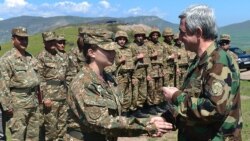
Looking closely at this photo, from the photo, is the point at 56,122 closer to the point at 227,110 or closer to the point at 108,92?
the point at 108,92

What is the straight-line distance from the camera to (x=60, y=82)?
904cm

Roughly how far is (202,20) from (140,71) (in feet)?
30.2

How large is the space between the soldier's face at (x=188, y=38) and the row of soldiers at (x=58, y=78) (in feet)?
2.44

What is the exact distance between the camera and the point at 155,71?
510 inches

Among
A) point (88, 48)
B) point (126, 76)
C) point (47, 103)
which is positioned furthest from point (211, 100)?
point (126, 76)

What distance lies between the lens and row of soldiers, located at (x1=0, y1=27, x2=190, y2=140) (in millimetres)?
7430

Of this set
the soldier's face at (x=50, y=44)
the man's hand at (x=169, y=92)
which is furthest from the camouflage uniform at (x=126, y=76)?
the man's hand at (x=169, y=92)

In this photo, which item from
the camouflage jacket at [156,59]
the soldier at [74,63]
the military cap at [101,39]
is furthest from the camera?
the camouflage jacket at [156,59]

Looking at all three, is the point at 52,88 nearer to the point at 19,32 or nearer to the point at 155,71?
the point at 19,32

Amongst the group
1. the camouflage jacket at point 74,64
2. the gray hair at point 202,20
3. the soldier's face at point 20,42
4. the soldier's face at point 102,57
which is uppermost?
the gray hair at point 202,20

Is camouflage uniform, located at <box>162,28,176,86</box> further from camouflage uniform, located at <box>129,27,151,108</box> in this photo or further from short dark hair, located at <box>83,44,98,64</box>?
short dark hair, located at <box>83,44,98,64</box>

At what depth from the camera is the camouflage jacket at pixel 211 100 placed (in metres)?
3.14

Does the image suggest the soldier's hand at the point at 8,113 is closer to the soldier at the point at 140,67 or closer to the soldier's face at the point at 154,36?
the soldier at the point at 140,67

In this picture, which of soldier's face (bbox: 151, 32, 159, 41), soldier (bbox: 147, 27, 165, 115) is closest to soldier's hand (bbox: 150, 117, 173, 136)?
soldier (bbox: 147, 27, 165, 115)
